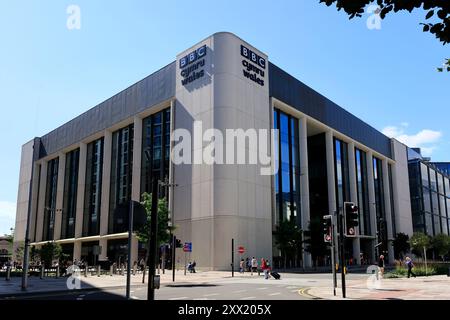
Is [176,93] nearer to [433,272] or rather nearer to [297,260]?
[297,260]

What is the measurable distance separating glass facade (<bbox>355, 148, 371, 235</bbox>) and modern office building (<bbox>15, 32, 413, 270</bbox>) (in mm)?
207

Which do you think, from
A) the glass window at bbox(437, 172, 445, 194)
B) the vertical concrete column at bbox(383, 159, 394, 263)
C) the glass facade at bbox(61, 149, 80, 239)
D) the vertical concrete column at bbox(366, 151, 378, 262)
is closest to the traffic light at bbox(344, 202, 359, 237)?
the vertical concrete column at bbox(366, 151, 378, 262)

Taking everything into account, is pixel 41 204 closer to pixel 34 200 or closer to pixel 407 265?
pixel 34 200

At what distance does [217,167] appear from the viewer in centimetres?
4425

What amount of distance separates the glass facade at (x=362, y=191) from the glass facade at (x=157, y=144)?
33509 mm

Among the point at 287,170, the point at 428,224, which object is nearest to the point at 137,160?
the point at 287,170

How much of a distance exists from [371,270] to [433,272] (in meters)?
6.31

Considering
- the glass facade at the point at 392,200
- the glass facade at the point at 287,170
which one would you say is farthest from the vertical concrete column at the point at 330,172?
the glass facade at the point at 392,200

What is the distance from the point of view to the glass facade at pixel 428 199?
306 ft

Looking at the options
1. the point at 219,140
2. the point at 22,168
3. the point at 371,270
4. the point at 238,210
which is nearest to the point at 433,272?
the point at 371,270

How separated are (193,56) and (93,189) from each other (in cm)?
2911

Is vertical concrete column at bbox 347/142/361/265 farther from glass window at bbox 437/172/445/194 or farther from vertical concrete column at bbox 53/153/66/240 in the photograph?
glass window at bbox 437/172/445/194
